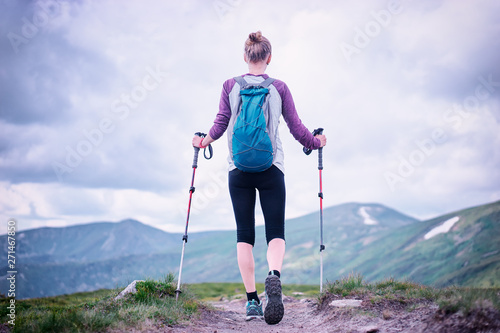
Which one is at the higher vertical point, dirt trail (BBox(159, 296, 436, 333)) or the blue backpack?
the blue backpack

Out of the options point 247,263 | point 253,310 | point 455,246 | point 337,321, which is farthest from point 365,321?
point 455,246

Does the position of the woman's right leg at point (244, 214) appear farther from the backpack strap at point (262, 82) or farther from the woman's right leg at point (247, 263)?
the backpack strap at point (262, 82)

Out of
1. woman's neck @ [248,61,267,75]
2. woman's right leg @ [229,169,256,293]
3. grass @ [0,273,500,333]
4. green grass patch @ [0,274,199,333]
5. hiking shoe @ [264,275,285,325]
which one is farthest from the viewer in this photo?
woman's neck @ [248,61,267,75]

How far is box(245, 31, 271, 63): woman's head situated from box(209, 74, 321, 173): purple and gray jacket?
27cm

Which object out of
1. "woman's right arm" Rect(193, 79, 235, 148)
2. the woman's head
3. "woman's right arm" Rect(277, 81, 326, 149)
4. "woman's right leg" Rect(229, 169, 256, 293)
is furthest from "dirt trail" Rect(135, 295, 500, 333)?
the woman's head

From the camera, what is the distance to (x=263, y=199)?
540 cm

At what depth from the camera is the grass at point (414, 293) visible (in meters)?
3.89

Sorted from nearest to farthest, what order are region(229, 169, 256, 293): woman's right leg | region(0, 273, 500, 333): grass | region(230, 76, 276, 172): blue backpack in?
region(0, 273, 500, 333): grass < region(230, 76, 276, 172): blue backpack < region(229, 169, 256, 293): woman's right leg

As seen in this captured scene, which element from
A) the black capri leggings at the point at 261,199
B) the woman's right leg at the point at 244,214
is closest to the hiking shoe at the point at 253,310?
the woman's right leg at the point at 244,214

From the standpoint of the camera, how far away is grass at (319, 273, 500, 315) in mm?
3889

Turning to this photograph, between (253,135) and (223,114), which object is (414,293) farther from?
(223,114)

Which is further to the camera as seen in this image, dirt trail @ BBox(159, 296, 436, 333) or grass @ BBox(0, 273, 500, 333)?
dirt trail @ BBox(159, 296, 436, 333)

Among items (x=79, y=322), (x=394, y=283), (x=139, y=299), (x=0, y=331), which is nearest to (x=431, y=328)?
(x=394, y=283)

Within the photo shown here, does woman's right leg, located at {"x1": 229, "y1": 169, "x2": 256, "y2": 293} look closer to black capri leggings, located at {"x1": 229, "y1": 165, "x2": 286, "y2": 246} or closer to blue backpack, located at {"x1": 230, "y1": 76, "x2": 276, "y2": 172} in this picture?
black capri leggings, located at {"x1": 229, "y1": 165, "x2": 286, "y2": 246}
